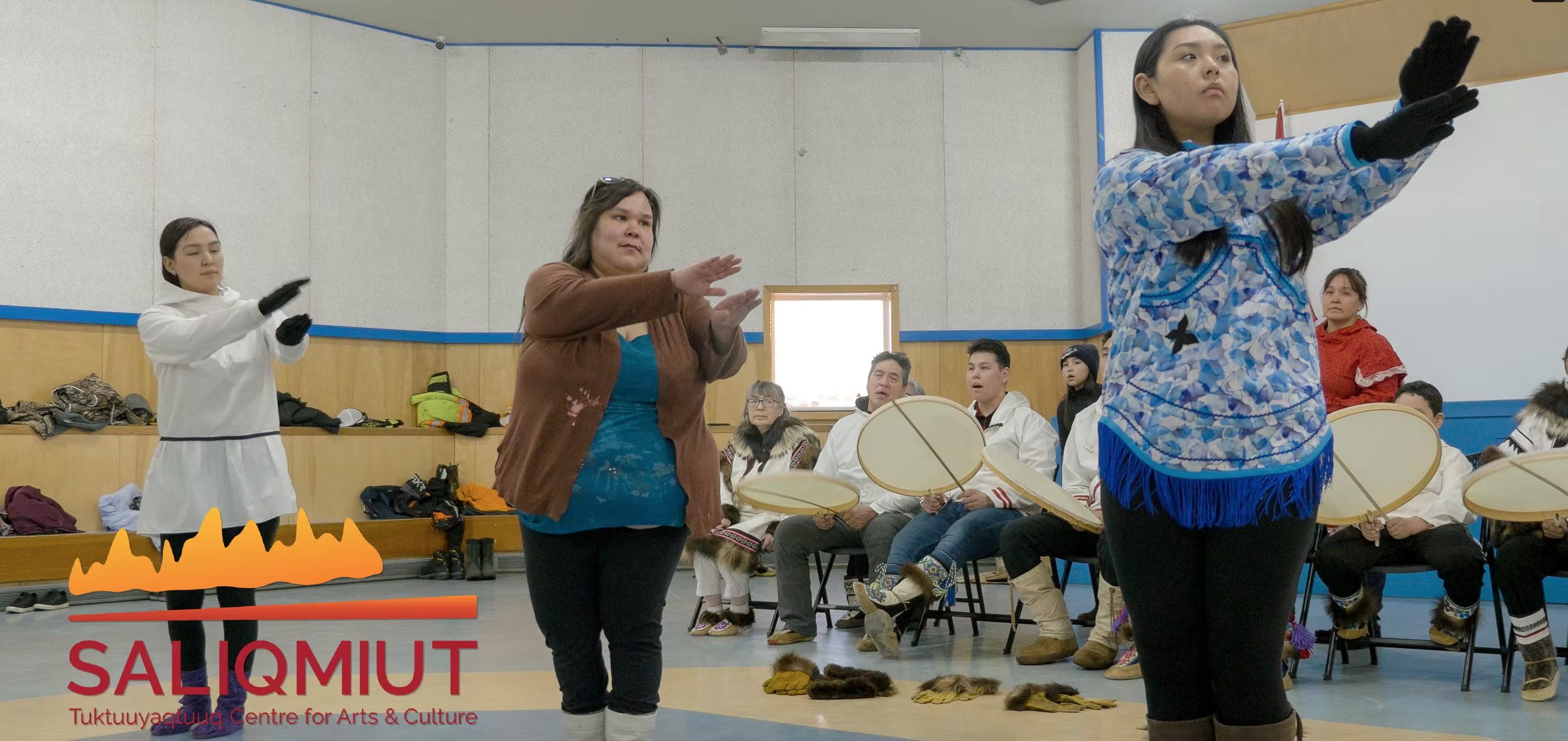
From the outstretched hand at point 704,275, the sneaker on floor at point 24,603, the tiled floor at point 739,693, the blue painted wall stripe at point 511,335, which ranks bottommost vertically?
the sneaker on floor at point 24,603

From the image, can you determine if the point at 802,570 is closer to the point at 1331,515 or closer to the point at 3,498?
the point at 1331,515

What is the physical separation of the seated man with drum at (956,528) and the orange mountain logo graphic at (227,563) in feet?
6.43

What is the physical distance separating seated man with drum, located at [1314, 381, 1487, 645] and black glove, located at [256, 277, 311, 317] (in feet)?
11.1

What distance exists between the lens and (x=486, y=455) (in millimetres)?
8836

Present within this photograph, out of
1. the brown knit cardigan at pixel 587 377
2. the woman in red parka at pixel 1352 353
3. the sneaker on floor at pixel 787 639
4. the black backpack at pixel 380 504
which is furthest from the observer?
the black backpack at pixel 380 504

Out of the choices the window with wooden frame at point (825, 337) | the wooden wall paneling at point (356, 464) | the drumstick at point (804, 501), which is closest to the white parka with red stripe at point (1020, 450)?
the drumstick at point (804, 501)

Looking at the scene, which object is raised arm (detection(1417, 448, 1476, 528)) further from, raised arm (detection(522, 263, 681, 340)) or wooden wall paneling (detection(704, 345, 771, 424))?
wooden wall paneling (detection(704, 345, 771, 424))

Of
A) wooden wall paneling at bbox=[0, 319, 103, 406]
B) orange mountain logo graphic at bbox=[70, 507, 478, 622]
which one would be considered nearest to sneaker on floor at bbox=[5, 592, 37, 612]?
wooden wall paneling at bbox=[0, 319, 103, 406]

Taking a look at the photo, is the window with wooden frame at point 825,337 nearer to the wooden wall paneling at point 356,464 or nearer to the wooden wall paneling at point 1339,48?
the wooden wall paneling at point 356,464

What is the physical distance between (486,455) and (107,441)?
2.53m

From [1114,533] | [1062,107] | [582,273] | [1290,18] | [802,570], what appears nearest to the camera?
[1114,533]

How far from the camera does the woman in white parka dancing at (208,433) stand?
311cm

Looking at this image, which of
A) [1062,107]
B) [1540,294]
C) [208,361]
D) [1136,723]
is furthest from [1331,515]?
[1062,107]

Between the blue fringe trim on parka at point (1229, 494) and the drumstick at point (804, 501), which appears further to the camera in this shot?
the drumstick at point (804, 501)
